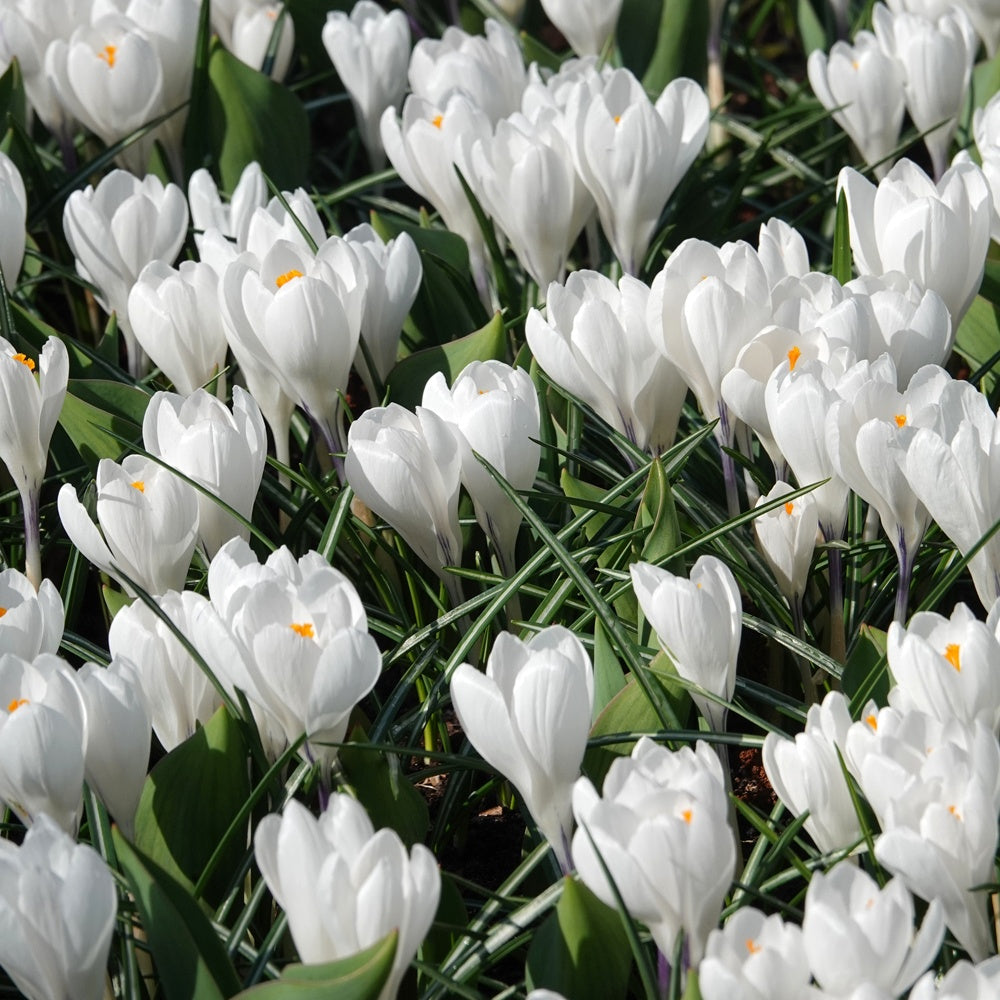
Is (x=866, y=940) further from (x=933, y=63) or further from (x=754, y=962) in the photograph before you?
(x=933, y=63)

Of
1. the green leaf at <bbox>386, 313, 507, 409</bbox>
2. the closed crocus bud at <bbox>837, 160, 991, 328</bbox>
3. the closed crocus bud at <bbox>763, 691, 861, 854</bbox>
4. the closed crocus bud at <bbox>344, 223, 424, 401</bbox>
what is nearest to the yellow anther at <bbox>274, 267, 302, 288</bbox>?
the closed crocus bud at <bbox>344, 223, 424, 401</bbox>

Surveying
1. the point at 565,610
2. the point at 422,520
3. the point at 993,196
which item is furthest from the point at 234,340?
the point at 993,196

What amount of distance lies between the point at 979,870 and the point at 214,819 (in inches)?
23.5

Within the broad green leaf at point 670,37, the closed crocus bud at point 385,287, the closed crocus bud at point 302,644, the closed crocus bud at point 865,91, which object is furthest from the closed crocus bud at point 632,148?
the closed crocus bud at point 302,644

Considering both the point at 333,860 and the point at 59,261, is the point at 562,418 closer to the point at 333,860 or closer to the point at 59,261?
the point at 333,860

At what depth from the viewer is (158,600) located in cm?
124

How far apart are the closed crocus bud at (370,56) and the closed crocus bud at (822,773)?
1.49 meters

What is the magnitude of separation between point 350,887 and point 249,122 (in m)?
1.55

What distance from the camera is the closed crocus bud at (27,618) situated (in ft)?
3.81

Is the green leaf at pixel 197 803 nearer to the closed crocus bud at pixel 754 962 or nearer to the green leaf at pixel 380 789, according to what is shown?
the green leaf at pixel 380 789

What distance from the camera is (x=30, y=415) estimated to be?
1.41m

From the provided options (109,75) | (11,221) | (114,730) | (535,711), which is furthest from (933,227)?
(109,75)

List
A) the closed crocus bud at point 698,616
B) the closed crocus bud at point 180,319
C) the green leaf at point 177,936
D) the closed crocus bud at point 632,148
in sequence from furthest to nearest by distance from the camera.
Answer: the closed crocus bud at point 632,148 → the closed crocus bud at point 180,319 → the closed crocus bud at point 698,616 → the green leaf at point 177,936

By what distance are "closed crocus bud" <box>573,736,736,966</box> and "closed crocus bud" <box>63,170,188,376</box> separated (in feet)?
3.48
